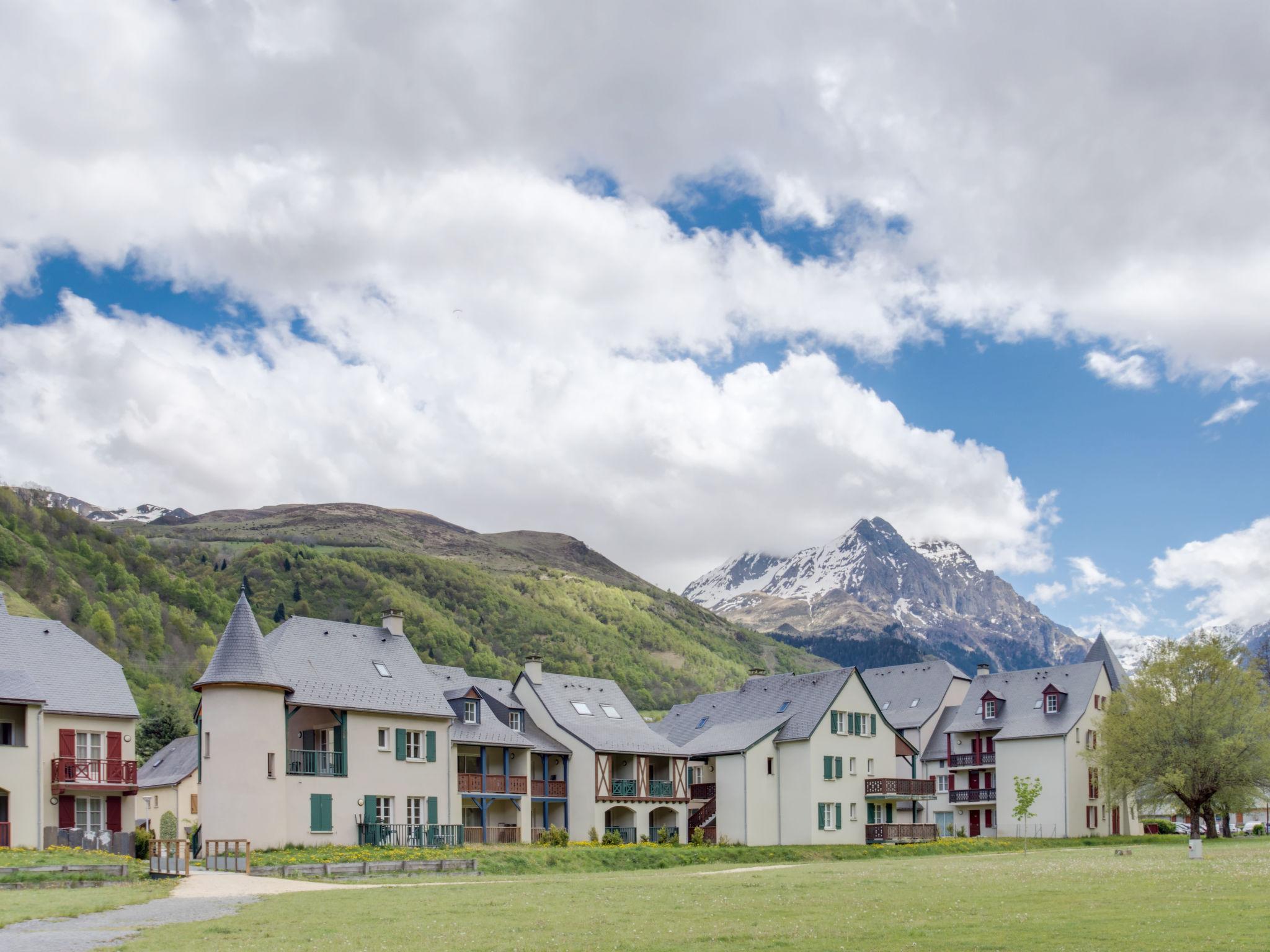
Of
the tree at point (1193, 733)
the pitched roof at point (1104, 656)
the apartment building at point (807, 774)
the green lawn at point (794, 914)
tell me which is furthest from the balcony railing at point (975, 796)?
the green lawn at point (794, 914)

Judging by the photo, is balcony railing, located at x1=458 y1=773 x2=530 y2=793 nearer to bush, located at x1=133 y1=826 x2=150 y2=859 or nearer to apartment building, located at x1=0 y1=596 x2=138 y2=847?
apartment building, located at x1=0 y1=596 x2=138 y2=847

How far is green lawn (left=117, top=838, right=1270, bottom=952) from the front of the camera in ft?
64.1

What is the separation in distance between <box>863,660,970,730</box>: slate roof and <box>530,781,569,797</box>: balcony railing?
94.6ft

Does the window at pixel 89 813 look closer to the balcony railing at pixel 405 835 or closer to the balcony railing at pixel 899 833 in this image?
the balcony railing at pixel 405 835

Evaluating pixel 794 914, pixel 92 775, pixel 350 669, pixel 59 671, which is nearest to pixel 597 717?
pixel 350 669

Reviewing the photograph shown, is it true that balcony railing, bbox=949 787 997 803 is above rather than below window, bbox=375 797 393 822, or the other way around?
below

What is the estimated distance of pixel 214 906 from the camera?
27609 millimetres

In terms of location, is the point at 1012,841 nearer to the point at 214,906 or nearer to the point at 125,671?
the point at 214,906

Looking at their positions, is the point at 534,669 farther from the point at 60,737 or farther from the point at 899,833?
the point at 60,737

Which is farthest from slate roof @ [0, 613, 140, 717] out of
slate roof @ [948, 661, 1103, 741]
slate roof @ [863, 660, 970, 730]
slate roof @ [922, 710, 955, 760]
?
slate roof @ [922, 710, 955, 760]

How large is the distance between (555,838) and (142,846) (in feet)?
64.8

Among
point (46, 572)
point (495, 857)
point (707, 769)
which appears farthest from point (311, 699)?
point (46, 572)

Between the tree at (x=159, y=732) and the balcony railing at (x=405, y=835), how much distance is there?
32.4m

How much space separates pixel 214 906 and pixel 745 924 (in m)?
12.7
